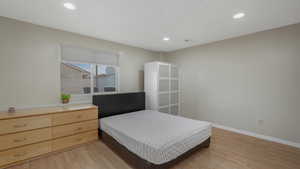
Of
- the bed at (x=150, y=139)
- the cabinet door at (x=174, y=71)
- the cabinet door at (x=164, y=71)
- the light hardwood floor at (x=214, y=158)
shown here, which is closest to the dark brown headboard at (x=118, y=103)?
the bed at (x=150, y=139)

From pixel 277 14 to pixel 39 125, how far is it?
446 centimetres

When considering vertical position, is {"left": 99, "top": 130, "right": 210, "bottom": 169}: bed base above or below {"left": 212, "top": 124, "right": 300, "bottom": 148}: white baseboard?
above

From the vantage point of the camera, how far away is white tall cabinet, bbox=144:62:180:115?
3.83m

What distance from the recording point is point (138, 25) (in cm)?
254

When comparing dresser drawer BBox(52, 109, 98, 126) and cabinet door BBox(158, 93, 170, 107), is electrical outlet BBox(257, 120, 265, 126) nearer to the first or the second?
cabinet door BBox(158, 93, 170, 107)

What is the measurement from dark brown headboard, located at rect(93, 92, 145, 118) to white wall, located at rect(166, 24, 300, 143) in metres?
1.77

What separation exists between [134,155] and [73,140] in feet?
4.64

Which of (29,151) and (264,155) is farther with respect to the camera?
(264,155)

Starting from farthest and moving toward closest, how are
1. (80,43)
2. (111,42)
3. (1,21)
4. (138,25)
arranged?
(111,42), (80,43), (138,25), (1,21)

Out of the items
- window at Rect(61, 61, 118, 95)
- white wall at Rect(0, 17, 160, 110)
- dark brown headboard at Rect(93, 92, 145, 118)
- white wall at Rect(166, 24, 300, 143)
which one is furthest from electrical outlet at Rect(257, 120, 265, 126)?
white wall at Rect(0, 17, 160, 110)

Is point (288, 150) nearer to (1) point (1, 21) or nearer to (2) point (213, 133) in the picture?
(2) point (213, 133)

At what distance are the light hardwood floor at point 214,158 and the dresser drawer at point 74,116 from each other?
1.79 feet

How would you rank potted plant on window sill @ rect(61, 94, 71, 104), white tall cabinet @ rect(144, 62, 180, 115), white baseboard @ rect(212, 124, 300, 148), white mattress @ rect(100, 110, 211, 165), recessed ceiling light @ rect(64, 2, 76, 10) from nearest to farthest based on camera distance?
white mattress @ rect(100, 110, 211, 165), recessed ceiling light @ rect(64, 2, 76, 10), white baseboard @ rect(212, 124, 300, 148), potted plant on window sill @ rect(61, 94, 71, 104), white tall cabinet @ rect(144, 62, 180, 115)

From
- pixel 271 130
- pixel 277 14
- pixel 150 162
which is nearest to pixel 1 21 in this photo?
pixel 150 162
